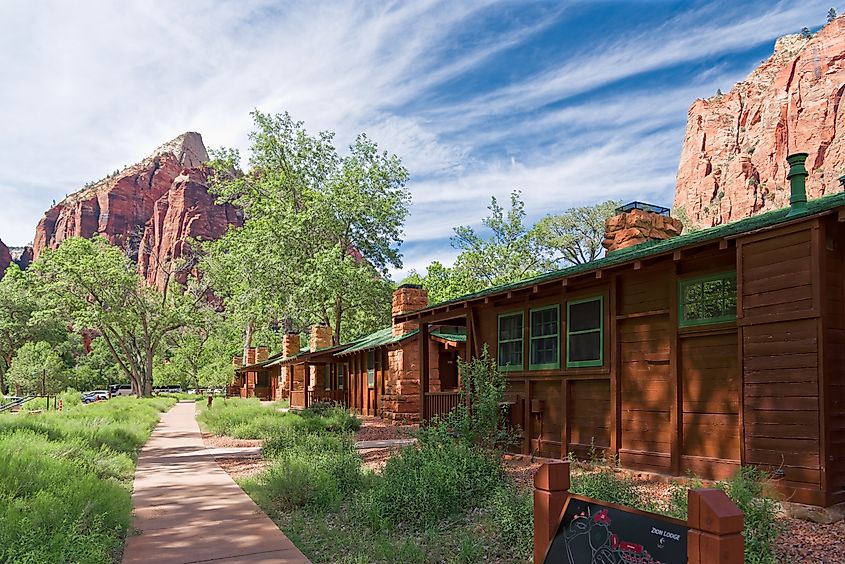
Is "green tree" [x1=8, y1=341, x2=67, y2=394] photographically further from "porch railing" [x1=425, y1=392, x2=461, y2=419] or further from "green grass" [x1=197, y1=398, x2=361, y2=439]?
"porch railing" [x1=425, y1=392, x2=461, y2=419]

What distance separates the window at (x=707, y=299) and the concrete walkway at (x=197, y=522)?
5.57 m

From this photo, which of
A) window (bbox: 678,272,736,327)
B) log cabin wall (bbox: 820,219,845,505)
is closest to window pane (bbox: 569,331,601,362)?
window (bbox: 678,272,736,327)

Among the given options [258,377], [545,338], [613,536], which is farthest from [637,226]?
[258,377]

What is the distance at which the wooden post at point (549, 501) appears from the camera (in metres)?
3.84

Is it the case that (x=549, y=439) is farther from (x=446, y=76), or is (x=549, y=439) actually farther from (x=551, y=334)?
(x=446, y=76)

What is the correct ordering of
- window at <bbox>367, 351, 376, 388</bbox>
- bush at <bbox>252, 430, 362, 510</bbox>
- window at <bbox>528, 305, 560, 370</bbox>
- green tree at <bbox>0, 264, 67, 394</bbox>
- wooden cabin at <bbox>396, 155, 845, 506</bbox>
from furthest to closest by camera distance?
1. green tree at <bbox>0, 264, 67, 394</bbox>
2. window at <bbox>367, 351, 376, 388</bbox>
3. window at <bbox>528, 305, 560, 370</bbox>
4. bush at <bbox>252, 430, 362, 510</bbox>
5. wooden cabin at <bbox>396, 155, 845, 506</bbox>

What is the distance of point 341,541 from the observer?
6.63m

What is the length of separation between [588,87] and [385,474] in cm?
2903

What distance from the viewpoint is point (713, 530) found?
2756 millimetres

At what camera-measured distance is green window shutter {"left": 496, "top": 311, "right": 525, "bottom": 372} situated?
12.0 meters

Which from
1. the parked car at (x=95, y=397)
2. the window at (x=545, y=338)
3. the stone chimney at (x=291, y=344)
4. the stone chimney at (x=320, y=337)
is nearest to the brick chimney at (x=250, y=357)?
the parked car at (x=95, y=397)

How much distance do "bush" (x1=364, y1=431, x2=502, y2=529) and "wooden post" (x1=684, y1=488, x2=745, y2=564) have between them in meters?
4.58

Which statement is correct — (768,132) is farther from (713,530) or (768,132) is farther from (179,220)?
(713,530)

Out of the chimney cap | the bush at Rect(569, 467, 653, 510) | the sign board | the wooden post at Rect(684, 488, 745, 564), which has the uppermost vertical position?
the chimney cap
